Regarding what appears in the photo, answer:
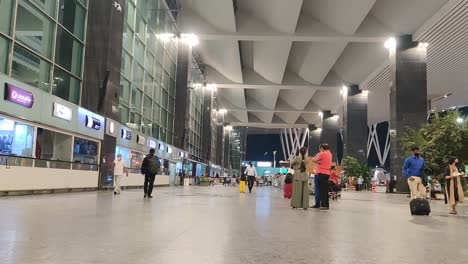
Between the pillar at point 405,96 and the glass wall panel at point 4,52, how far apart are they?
20.5 m

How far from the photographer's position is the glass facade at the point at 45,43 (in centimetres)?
1273

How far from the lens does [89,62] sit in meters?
18.1

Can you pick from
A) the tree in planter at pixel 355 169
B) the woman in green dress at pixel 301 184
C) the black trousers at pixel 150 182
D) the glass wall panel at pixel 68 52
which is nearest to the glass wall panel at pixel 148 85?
the glass wall panel at pixel 68 52

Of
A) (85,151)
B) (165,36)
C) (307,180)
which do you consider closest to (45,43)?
(85,151)

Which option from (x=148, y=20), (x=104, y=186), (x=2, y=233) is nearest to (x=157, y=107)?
(x=148, y=20)

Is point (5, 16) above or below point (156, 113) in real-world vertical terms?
above

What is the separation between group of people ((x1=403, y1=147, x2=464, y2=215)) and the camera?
10.5m

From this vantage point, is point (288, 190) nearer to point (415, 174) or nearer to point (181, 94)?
point (415, 174)

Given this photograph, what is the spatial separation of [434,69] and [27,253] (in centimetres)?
3419

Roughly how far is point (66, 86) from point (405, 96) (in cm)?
1865

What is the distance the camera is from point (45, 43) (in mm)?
15164

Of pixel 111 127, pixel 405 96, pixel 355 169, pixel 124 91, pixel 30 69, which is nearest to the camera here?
pixel 30 69

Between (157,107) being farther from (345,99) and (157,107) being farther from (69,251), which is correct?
(69,251)

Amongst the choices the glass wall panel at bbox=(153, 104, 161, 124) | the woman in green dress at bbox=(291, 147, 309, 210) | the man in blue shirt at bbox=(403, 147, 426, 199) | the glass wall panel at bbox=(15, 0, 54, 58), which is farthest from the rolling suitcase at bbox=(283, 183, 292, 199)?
the glass wall panel at bbox=(153, 104, 161, 124)
